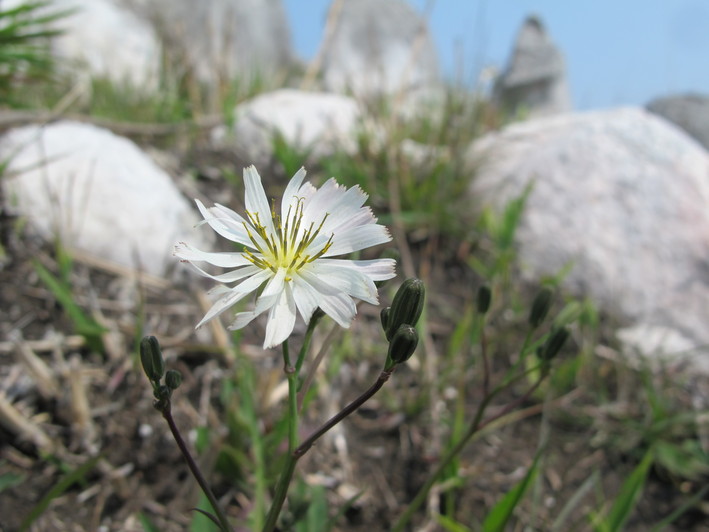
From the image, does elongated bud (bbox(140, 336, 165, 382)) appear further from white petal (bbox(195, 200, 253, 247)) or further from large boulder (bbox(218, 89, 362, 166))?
large boulder (bbox(218, 89, 362, 166))

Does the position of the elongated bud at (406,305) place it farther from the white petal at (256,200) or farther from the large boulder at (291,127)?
the large boulder at (291,127)

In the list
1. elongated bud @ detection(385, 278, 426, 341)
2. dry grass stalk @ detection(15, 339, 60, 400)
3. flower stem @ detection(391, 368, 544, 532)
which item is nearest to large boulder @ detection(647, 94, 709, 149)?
flower stem @ detection(391, 368, 544, 532)

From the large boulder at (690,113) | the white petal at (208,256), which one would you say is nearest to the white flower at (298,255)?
the white petal at (208,256)

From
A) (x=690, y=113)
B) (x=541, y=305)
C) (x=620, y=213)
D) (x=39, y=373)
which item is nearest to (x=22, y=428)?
(x=39, y=373)

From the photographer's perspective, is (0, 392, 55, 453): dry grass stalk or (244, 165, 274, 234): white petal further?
(0, 392, 55, 453): dry grass stalk

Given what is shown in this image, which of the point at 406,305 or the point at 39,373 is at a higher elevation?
the point at 406,305

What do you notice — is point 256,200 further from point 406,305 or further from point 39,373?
point 39,373

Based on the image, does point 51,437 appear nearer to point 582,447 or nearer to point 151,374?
point 151,374
